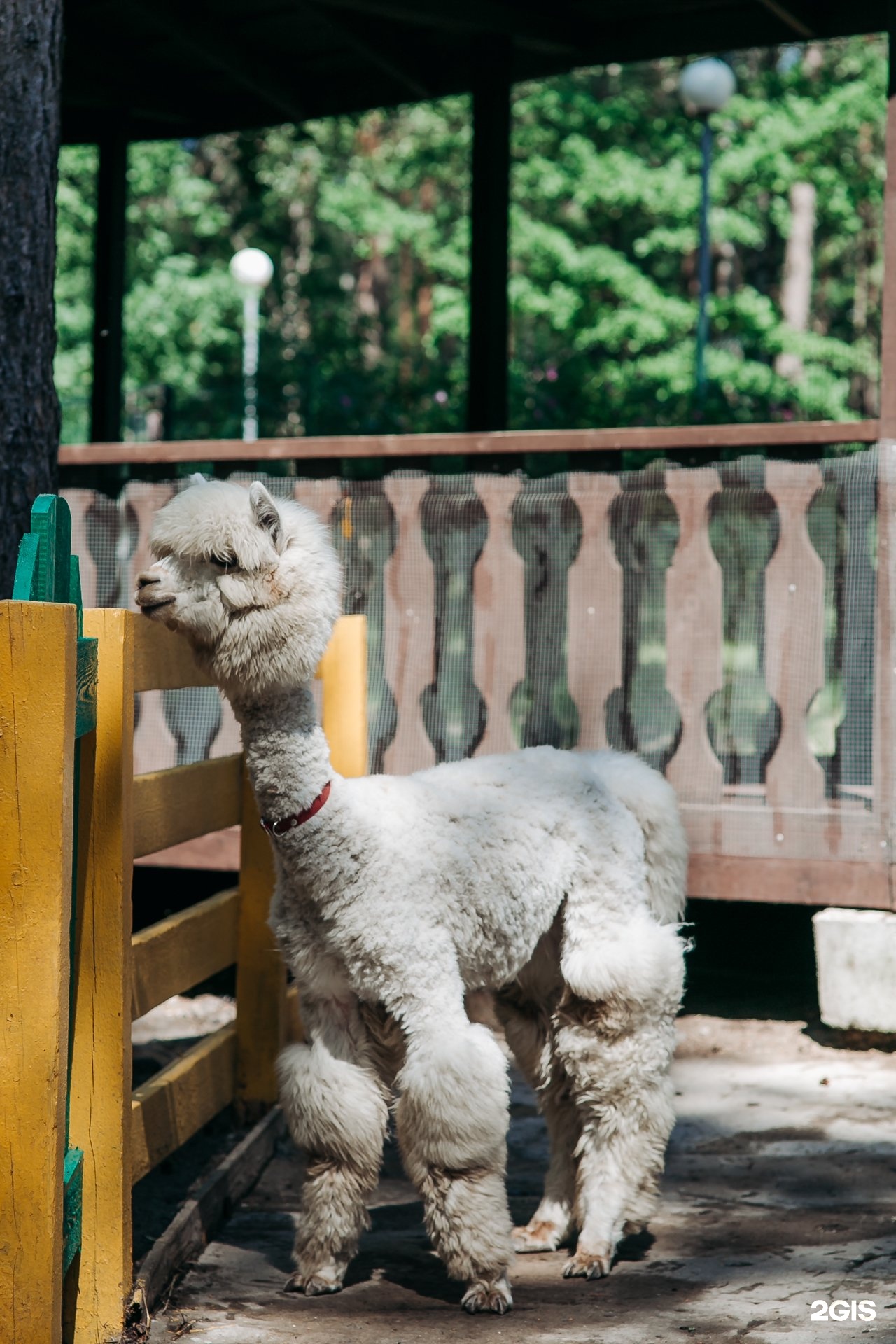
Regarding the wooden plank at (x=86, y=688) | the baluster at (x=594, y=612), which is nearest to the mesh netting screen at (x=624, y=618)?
the baluster at (x=594, y=612)

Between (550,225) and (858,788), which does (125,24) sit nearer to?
(858,788)

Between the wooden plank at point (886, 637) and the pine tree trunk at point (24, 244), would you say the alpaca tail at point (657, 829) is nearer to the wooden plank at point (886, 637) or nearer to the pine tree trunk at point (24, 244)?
the wooden plank at point (886, 637)

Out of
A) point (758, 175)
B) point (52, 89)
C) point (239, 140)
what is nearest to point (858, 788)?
point (52, 89)

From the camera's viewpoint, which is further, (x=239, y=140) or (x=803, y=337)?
(x=803, y=337)

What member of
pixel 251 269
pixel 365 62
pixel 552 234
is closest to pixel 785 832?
pixel 365 62

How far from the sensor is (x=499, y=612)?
583cm

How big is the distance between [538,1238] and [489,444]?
9.98 ft

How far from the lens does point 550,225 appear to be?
89.6 feet

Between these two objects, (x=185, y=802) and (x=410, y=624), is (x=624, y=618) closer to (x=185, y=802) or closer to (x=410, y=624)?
(x=410, y=624)

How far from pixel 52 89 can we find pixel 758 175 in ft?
76.2

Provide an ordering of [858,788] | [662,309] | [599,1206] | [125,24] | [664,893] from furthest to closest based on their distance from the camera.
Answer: [662,309]
[125,24]
[858,788]
[664,893]
[599,1206]

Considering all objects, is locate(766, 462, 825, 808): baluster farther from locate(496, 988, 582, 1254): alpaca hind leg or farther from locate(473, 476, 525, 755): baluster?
locate(496, 988, 582, 1254): alpaca hind leg

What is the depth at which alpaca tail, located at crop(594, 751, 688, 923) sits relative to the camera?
4.12 metres

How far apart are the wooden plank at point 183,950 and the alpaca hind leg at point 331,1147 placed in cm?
46
